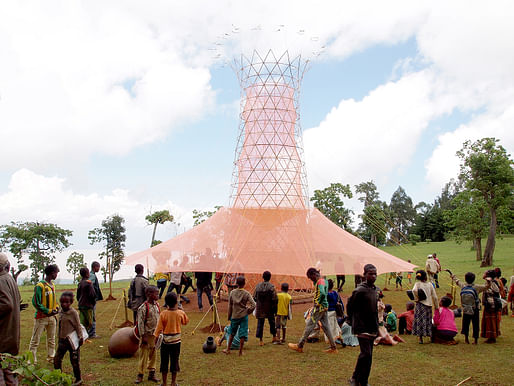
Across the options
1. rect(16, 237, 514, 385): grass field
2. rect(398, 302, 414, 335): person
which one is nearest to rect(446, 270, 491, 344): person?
rect(16, 237, 514, 385): grass field

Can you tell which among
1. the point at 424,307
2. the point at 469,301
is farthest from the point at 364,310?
the point at 469,301

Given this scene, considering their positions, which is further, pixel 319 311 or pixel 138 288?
pixel 138 288

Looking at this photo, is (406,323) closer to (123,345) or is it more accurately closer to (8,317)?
(123,345)

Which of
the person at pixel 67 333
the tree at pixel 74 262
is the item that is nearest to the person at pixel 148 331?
the person at pixel 67 333

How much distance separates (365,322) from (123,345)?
3.97 meters

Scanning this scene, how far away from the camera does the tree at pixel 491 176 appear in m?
22.9

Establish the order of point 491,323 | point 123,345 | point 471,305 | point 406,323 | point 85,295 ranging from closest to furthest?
point 123,345, point 85,295, point 471,305, point 491,323, point 406,323

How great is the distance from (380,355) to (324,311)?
3.98 ft

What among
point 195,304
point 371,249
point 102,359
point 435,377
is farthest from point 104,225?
point 435,377

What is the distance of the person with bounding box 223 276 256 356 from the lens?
691 cm

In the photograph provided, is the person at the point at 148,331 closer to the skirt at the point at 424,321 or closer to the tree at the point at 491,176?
the skirt at the point at 424,321

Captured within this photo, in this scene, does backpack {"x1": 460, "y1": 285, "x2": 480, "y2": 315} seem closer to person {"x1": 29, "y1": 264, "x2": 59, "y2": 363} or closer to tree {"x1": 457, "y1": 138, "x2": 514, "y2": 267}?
person {"x1": 29, "y1": 264, "x2": 59, "y2": 363}

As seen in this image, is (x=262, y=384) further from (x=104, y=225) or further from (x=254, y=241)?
(x=104, y=225)

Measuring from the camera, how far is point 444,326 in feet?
25.7
